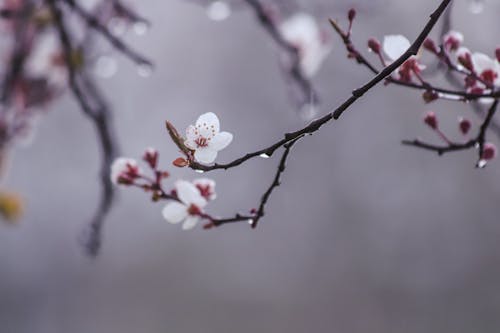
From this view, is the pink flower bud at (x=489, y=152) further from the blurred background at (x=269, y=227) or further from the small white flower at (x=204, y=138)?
the blurred background at (x=269, y=227)

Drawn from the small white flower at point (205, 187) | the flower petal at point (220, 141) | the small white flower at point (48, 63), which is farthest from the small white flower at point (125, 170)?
the small white flower at point (48, 63)

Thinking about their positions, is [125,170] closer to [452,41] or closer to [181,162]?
[181,162]

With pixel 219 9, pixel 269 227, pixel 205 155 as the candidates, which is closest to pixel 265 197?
pixel 205 155

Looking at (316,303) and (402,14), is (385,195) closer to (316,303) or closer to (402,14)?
(316,303)

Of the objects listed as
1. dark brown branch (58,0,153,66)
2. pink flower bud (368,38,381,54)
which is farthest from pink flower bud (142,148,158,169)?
pink flower bud (368,38,381,54)

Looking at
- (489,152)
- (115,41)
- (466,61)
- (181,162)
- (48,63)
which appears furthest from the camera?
(48,63)

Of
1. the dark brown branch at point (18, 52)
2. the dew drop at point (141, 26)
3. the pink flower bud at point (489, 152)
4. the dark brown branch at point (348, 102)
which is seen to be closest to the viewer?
the dark brown branch at point (348, 102)

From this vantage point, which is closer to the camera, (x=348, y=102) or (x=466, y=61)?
(x=348, y=102)

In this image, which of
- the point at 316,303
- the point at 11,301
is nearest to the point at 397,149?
the point at 316,303
